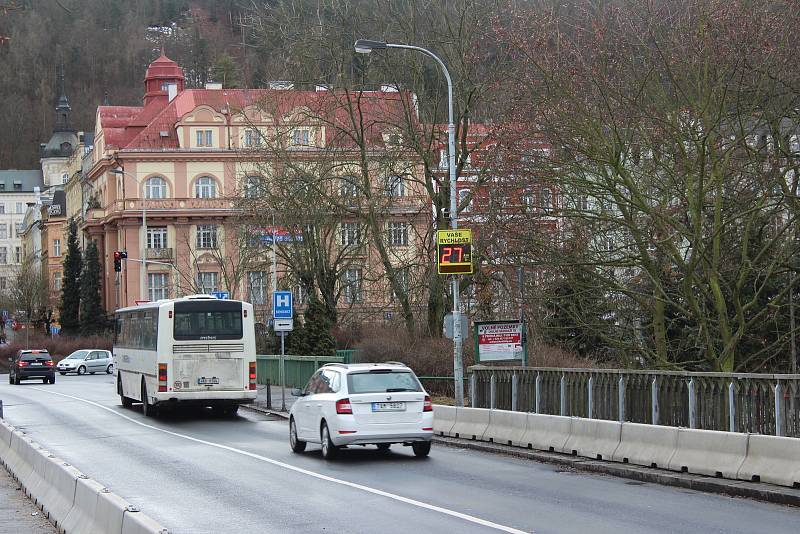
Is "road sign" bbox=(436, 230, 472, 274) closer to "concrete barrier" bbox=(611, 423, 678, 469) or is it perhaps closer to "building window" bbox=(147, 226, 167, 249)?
"concrete barrier" bbox=(611, 423, 678, 469)

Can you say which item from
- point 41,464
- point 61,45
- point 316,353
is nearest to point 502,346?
point 41,464

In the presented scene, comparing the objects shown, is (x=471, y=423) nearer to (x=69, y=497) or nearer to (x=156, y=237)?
(x=69, y=497)

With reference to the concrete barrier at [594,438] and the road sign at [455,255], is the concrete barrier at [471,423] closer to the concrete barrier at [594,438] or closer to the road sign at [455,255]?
the concrete barrier at [594,438]

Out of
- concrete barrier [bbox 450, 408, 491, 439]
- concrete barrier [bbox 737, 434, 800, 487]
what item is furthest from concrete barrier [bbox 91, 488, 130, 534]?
concrete barrier [bbox 450, 408, 491, 439]

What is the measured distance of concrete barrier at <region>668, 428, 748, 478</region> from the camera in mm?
15836

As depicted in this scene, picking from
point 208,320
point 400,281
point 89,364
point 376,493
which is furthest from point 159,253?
point 376,493

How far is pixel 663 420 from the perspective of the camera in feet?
65.4

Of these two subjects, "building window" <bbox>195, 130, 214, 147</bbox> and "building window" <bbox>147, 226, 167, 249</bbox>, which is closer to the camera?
"building window" <bbox>195, 130, 214, 147</bbox>

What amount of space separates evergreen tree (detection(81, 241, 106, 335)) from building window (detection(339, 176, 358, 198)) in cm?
5984

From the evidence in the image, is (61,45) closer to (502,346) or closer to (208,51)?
(208,51)

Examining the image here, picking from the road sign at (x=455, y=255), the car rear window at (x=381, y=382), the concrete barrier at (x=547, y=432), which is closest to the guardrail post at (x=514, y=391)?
the concrete barrier at (x=547, y=432)

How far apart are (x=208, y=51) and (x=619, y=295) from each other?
149m

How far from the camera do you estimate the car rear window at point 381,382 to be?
817 inches

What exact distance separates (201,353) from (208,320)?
2.99ft
